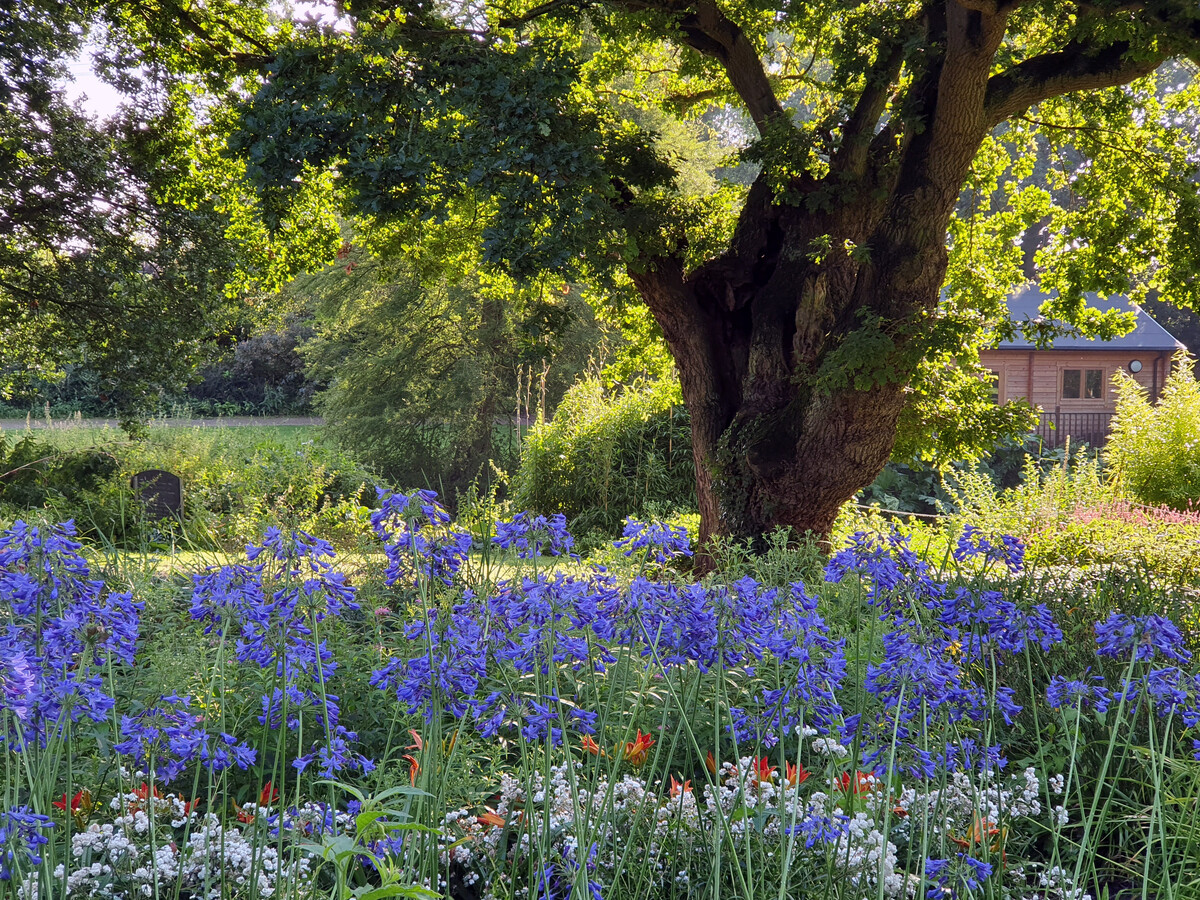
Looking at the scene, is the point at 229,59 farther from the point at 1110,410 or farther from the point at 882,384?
the point at 1110,410

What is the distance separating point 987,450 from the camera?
7746 millimetres

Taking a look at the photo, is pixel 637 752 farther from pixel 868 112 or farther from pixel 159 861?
pixel 868 112

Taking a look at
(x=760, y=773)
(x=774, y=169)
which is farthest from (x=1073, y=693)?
(x=774, y=169)

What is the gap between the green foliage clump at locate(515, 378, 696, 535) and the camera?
11.9 m

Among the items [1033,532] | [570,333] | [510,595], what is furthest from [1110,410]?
[510,595]

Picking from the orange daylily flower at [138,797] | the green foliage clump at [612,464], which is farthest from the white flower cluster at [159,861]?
the green foliage clump at [612,464]

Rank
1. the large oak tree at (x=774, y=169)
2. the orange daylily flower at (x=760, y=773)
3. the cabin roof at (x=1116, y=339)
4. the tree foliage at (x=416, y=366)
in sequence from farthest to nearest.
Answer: the cabin roof at (x=1116, y=339) → the tree foliage at (x=416, y=366) → the large oak tree at (x=774, y=169) → the orange daylily flower at (x=760, y=773)

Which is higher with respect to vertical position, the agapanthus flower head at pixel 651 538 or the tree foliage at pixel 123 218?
the tree foliage at pixel 123 218

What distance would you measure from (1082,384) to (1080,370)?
386 millimetres

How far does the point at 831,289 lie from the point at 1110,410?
63.5 feet

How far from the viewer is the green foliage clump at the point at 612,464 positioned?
11.9 metres

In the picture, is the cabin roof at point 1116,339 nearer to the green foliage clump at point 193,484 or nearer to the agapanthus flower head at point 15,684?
the green foliage clump at point 193,484

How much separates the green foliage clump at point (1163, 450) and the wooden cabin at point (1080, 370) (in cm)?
942

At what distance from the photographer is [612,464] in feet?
39.8
